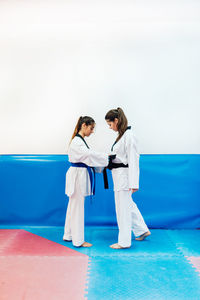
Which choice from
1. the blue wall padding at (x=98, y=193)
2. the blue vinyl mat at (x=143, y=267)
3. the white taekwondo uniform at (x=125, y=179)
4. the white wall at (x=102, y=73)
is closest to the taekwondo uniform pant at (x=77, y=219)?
the blue vinyl mat at (x=143, y=267)

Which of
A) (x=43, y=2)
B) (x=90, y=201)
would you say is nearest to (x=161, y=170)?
(x=90, y=201)

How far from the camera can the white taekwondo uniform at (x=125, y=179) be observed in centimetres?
300

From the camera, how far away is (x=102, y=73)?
4227 mm

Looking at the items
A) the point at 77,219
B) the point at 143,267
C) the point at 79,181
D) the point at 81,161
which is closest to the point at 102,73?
the point at 81,161

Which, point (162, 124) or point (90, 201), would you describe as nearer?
point (90, 201)

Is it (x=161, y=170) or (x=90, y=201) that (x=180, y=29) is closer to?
(x=161, y=170)

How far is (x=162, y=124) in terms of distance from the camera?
13.8 ft

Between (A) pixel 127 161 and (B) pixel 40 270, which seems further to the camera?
(A) pixel 127 161

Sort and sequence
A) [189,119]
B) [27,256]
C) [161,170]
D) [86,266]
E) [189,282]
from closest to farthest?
1. [189,282]
2. [86,266]
3. [27,256]
4. [161,170]
5. [189,119]

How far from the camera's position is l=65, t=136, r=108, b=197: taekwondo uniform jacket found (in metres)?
3.07

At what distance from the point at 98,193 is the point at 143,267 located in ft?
4.92

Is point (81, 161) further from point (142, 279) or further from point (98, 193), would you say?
point (142, 279)

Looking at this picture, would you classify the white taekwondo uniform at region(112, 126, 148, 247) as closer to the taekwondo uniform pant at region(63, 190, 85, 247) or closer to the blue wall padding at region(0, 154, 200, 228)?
the taekwondo uniform pant at region(63, 190, 85, 247)

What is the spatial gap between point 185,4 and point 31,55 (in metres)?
2.34
